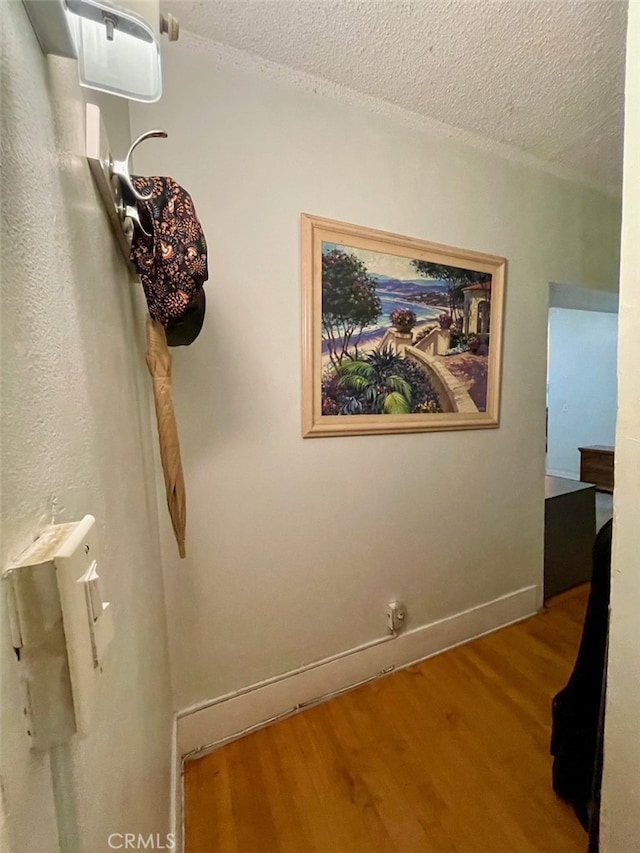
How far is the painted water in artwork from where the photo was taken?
A: 131 cm

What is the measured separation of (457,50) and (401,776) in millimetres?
2297

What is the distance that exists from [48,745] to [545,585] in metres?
2.34

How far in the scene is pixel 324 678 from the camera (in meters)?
1.38

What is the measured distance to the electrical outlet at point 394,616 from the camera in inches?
58.9

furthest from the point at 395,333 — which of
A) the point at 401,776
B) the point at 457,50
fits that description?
the point at 401,776

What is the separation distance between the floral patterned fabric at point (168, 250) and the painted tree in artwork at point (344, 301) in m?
0.64

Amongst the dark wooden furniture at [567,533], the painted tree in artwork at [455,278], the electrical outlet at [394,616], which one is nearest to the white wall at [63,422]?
the electrical outlet at [394,616]

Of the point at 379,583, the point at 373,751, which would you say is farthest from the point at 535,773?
the point at 379,583

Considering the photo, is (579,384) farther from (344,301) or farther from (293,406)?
(293,406)

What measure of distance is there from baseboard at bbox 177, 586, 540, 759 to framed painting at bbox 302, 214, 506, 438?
906 mm

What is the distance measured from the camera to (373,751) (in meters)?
1.19

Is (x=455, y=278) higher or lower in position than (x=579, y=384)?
higher

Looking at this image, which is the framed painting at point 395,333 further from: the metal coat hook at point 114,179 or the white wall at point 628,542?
the white wall at point 628,542

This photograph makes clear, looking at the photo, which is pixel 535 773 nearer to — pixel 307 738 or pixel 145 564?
pixel 307 738
